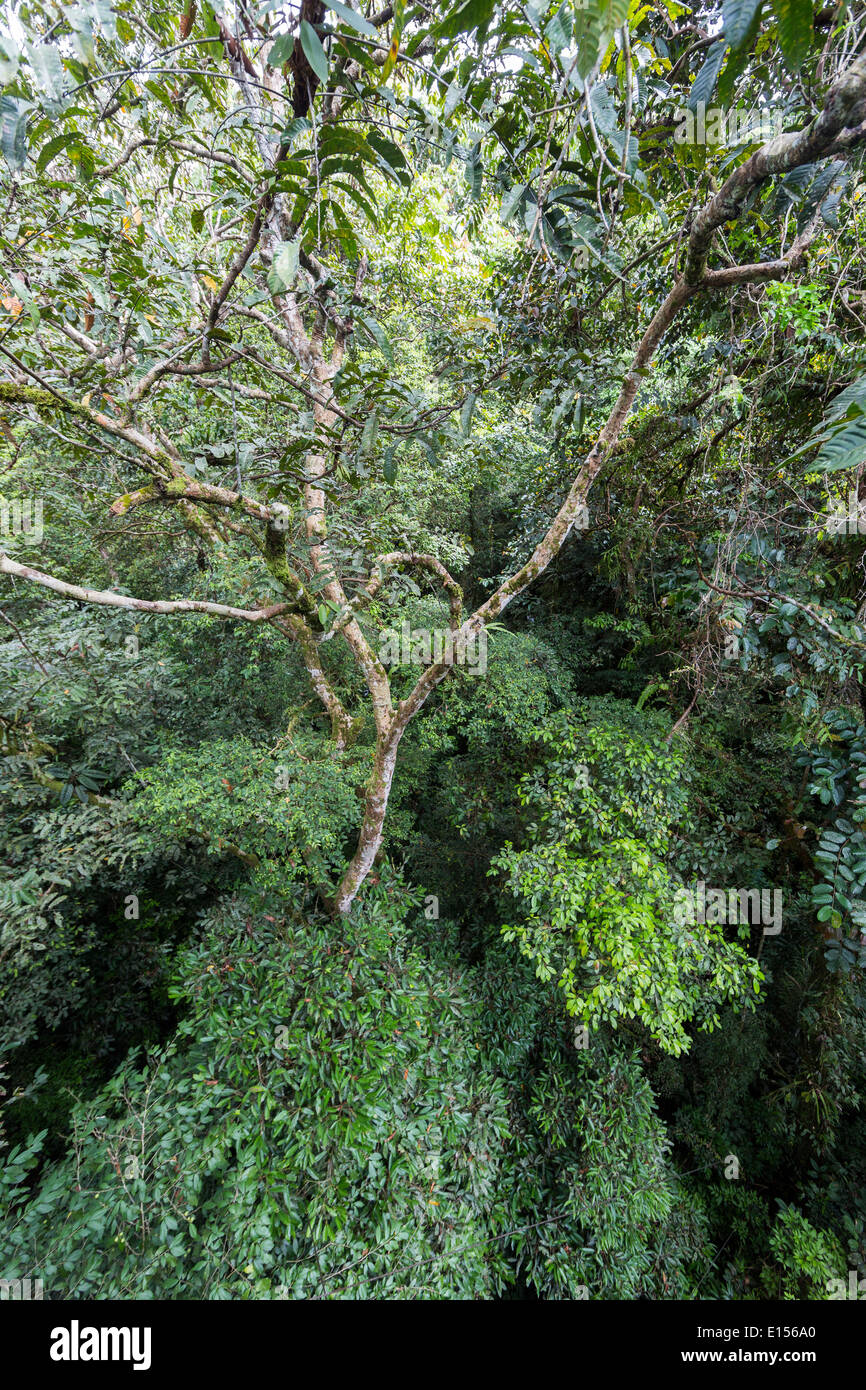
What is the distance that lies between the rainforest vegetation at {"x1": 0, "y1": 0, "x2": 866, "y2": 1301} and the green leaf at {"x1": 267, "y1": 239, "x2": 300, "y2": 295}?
0.03 m

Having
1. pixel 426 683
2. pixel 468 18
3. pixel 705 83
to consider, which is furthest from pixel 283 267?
pixel 426 683

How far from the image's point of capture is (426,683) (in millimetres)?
2990

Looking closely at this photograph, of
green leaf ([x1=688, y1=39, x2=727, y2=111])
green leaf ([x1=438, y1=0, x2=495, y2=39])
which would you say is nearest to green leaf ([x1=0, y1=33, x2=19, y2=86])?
green leaf ([x1=438, y1=0, x2=495, y2=39])

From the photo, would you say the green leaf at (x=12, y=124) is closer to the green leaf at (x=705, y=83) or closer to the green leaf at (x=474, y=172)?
the green leaf at (x=474, y=172)

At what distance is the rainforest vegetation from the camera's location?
1723 millimetres

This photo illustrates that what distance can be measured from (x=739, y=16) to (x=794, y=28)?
92mm

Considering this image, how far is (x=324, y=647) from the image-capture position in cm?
435

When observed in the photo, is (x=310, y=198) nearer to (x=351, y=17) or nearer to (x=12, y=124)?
(x=351, y=17)

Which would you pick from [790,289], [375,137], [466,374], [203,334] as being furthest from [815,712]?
[203,334]

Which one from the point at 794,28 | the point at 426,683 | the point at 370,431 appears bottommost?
the point at 426,683

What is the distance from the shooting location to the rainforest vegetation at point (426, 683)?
1.72 meters

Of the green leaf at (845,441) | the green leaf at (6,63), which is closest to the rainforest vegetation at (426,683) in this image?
the green leaf at (6,63)

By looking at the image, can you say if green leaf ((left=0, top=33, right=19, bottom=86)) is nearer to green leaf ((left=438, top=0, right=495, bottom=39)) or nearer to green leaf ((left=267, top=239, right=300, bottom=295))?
green leaf ((left=267, top=239, right=300, bottom=295))

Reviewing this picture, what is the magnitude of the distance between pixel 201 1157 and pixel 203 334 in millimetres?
3476
